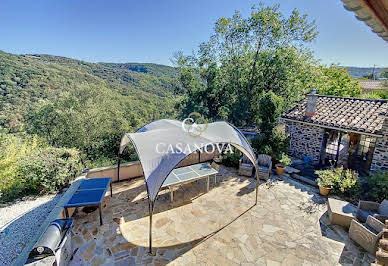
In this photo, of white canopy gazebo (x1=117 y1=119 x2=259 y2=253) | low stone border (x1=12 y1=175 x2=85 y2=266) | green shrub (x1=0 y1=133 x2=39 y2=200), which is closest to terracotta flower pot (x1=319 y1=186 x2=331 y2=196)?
white canopy gazebo (x1=117 y1=119 x2=259 y2=253)

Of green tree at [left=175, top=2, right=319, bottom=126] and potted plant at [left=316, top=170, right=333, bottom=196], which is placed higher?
green tree at [left=175, top=2, right=319, bottom=126]

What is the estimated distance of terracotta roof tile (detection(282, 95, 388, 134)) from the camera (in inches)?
319

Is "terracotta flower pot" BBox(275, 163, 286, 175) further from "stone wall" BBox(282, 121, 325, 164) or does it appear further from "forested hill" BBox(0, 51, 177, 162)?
"forested hill" BBox(0, 51, 177, 162)

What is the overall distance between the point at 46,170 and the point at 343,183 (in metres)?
9.68

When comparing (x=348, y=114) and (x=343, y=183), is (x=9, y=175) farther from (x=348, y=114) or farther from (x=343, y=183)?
(x=348, y=114)

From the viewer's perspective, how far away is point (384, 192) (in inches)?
240

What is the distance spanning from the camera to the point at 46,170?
603 centimetres

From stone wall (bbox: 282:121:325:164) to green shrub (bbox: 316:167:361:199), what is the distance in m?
2.99

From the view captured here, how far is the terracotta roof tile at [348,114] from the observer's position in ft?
26.6

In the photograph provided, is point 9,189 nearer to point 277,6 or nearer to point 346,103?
point 346,103

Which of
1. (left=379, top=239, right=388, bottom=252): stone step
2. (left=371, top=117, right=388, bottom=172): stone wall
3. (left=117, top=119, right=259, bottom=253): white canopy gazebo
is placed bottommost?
(left=379, top=239, right=388, bottom=252): stone step

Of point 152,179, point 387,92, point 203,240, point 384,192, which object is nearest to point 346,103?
point 384,192

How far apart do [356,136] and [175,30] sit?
→ 53.3 feet

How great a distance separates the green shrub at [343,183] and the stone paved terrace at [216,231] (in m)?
0.62
